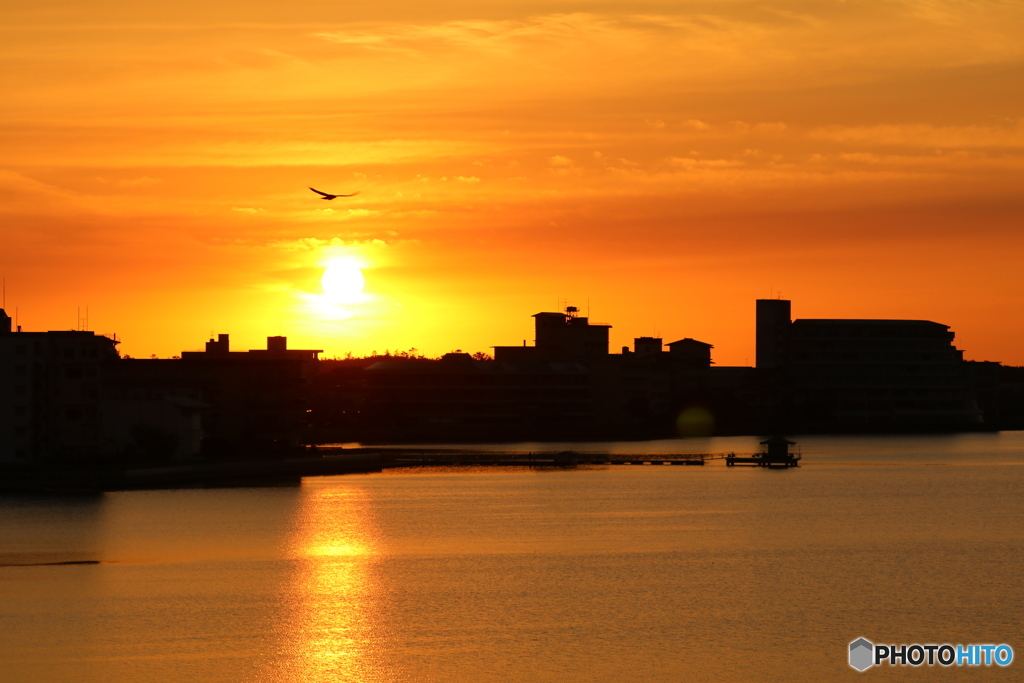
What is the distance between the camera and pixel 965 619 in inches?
1930

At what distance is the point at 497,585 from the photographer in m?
56.7

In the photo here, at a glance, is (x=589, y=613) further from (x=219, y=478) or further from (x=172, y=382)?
(x=172, y=382)

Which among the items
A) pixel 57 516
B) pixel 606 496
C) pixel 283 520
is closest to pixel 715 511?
pixel 606 496

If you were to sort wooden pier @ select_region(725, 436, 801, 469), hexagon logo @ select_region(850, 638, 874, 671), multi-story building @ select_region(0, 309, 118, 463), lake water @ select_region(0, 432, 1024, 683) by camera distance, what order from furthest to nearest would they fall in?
wooden pier @ select_region(725, 436, 801, 469), multi-story building @ select_region(0, 309, 118, 463), lake water @ select_region(0, 432, 1024, 683), hexagon logo @ select_region(850, 638, 874, 671)

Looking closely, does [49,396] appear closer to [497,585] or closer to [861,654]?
[497,585]

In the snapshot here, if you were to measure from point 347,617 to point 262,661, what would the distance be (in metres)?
8.34

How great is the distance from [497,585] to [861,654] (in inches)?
724

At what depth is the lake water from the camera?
4169 centimetres

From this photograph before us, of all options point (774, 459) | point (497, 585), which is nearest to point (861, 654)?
point (497, 585)

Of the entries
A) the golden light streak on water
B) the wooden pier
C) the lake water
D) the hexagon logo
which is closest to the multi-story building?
the lake water

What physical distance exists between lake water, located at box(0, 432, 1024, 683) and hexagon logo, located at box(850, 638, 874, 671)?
1.44 ft

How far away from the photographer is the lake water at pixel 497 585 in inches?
1641

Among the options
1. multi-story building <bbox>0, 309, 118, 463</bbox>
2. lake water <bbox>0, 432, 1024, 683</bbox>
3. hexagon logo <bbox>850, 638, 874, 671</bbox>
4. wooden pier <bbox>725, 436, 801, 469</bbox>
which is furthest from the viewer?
wooden pier <bbox>725, 436, 801, 469</bbox>

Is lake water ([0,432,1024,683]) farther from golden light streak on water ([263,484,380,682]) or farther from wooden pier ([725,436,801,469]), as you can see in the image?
wooden pier ([725,436,801,469])
